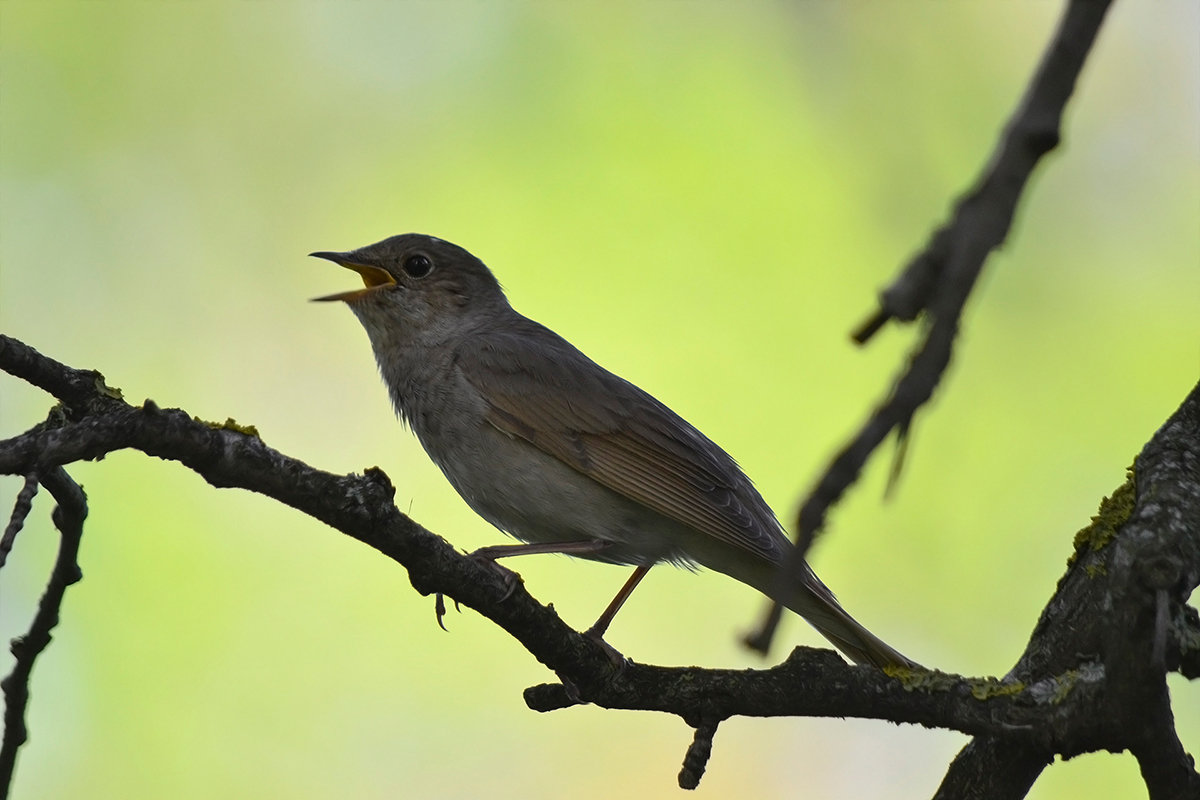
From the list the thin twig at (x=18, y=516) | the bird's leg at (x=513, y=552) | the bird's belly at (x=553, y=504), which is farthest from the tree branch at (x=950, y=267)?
the bird's belly at (x=553, y=504)

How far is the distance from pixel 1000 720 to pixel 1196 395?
1.53m

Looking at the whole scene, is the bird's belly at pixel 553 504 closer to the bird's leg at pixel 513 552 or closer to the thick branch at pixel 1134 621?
the bird's leg at pixel 513 552

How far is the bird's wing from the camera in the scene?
576 centimetres

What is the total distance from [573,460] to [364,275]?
222 cm

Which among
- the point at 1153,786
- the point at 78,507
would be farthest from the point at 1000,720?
the point at 78,507

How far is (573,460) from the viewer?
5941mm

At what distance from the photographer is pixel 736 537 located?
5637mm

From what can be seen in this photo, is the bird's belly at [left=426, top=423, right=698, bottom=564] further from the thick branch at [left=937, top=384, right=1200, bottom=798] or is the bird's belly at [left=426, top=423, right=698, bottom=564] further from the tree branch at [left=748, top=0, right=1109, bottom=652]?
the tree branch at [left=748, top=0, right=1109, bottom=652]

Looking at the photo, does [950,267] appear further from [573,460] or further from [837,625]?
[573,460]

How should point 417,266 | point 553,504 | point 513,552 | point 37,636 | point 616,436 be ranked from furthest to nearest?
point 417,266
point 616,436
point 553,504
point 513,552
point 37,636

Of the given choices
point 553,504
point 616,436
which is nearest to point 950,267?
point 553,504

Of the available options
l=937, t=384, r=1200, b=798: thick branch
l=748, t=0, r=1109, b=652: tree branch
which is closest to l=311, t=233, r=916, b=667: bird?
l=937, t=384, r=1200, b=798: thick branch

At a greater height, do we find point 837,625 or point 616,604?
point 616,604

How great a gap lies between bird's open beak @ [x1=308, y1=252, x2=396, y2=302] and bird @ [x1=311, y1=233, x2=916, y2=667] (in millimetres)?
31
